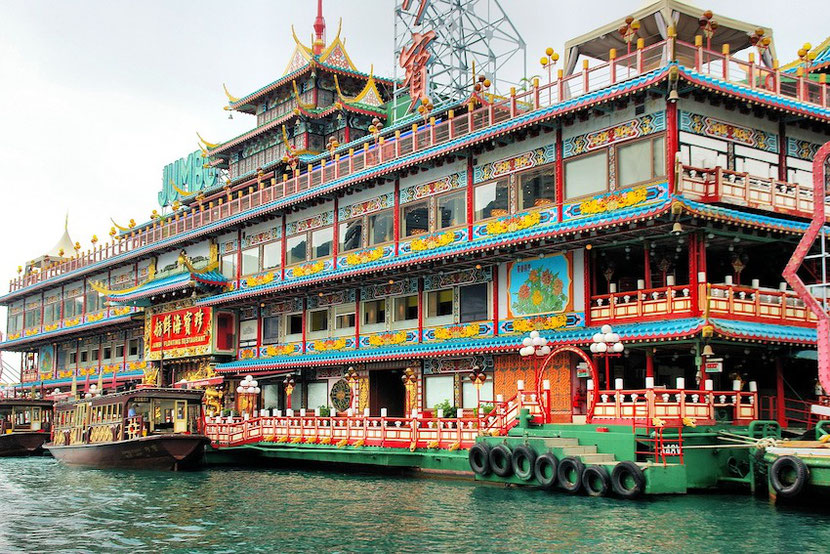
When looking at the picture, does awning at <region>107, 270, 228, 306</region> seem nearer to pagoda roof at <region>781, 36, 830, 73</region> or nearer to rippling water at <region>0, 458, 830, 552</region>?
rippling water at <region>0, 458, 830, 552</region>

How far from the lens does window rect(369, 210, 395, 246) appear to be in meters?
36.6

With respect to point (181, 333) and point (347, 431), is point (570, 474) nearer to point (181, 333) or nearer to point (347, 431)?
point (347, 431)

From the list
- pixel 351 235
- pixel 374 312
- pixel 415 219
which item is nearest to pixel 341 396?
pixel 374 312

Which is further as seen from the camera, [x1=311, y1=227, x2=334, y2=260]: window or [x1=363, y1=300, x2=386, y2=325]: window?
[x1=311, y1=227, x2=334, y2=260]: window

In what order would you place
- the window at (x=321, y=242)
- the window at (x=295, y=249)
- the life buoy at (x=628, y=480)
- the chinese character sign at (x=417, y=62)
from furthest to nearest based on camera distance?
1. the window at (x=295, y=249)
2. the chinese character sign at (x=417, y=62)
3. the window at (x=321, y=242)
4. the life buoy at (x=628, y=480)

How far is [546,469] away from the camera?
76.8 ft

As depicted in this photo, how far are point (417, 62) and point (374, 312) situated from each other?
1130cm

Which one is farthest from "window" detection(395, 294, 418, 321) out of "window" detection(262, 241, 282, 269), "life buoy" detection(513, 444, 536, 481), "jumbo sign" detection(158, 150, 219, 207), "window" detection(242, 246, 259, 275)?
"jumbo sign" detection(158, 150, 219, 207)

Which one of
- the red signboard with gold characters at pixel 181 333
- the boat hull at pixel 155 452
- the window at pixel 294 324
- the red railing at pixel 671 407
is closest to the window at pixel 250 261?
the red signboard with gold characters at pixel 181 333

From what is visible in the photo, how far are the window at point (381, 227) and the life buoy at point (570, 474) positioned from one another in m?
15.3

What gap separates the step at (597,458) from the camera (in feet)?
74.7

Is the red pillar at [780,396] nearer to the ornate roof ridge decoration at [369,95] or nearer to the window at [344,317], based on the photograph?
the window at [344,317]

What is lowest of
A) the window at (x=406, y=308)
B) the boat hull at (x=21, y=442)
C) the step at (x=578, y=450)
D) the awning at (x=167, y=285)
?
the boat hull at (x=21, y=442)

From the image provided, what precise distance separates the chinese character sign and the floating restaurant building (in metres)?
0.29
